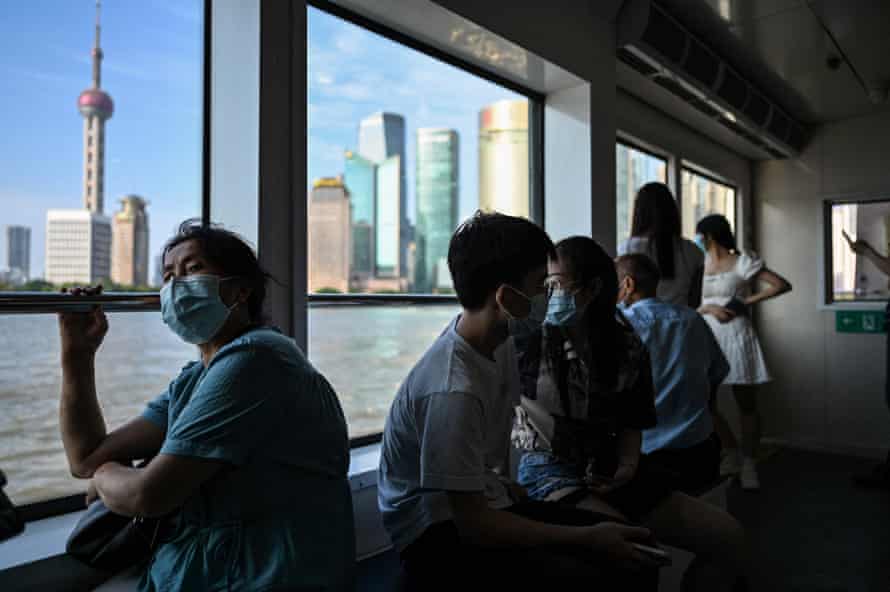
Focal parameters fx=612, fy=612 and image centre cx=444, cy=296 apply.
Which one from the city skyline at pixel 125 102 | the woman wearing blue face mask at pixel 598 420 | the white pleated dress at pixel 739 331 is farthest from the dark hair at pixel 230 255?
the white pleated dress at pixel 739 331

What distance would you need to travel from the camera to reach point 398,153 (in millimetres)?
3549

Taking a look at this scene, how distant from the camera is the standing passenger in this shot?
2.76m

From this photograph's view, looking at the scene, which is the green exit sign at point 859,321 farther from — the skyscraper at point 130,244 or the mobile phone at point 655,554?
the skyscraper at point 130,244

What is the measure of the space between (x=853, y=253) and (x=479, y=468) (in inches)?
210

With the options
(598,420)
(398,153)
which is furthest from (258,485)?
(398,153)

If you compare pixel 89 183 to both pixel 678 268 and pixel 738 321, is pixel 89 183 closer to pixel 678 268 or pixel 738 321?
pixel 678 268

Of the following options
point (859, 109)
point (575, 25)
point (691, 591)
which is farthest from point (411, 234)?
point (859, 109)

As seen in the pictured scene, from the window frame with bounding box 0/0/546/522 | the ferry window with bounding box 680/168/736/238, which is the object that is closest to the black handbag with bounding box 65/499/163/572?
the window frame with bounding box 0/0/546/522

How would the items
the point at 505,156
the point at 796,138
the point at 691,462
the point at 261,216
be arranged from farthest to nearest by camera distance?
the point at 796,138 → the point at 505,156 → the point at 691,462 → the point at 261,216

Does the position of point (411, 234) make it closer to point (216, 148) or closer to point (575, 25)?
point (575, 25)

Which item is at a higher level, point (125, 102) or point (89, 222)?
point (125, 102)

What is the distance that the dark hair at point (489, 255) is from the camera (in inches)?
55.1

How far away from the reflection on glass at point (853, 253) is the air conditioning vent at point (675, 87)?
2.56 m

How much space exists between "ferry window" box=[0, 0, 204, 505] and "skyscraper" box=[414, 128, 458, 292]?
1716 millimetres
